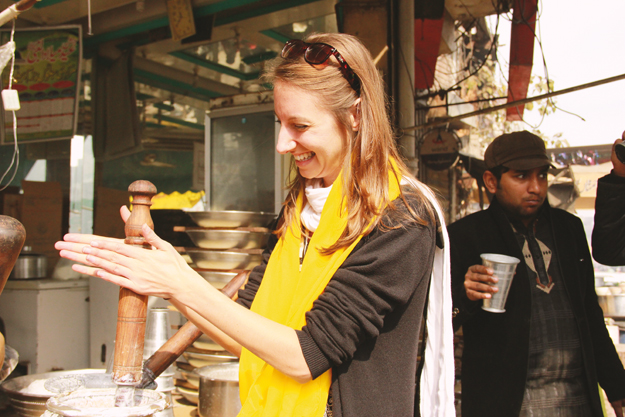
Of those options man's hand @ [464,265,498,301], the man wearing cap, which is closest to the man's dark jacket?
the man wearing cap

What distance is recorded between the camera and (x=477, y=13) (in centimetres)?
608

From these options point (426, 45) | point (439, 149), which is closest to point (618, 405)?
point (426, 45)

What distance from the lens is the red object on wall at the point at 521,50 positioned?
15.4 ft

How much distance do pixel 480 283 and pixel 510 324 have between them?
317mm

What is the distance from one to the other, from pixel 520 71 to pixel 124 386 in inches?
200

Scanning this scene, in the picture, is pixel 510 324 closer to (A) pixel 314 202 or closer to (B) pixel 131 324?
(A) pixel 314 202

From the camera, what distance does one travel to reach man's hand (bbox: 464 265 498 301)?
74.4 inches

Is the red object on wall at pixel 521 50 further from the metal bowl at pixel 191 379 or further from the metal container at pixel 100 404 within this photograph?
the metal container at pixel 100 404

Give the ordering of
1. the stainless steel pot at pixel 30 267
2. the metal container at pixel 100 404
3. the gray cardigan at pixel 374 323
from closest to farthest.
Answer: the metal container at pixel 100 404 < the gray cardigan at pixel 374 323 < the stainless steel pot at pixel 30 267

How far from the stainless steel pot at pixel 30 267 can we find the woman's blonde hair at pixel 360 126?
3.10m

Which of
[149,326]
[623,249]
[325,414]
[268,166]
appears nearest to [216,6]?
[268,166]

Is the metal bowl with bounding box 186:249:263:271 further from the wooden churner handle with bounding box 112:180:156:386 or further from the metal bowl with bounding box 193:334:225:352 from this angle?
the wooden churner handle with bounding box 112:180:156:386

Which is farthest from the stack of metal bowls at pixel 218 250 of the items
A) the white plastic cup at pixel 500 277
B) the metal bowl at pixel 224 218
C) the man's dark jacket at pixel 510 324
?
the white plastic cup at pixel 500 277

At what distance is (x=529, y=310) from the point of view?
2074 mm
